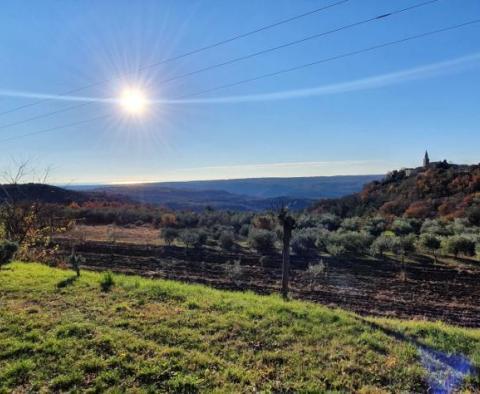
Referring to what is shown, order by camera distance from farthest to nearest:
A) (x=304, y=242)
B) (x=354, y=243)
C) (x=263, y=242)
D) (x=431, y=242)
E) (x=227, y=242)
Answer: (x=227, y=242) < (x=304, y=242) < (x=263, y=242) < (x=354, y=243) < (x=431, y=242)

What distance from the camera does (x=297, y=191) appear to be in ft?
551

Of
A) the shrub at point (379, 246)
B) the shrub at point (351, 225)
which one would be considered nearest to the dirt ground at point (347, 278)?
the shrub at point (379, 246)

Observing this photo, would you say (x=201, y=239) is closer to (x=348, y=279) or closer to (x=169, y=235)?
(x=169, y=235)

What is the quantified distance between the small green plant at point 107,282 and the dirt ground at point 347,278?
9.05 meters

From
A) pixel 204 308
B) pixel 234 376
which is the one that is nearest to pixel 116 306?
pixel 204 308

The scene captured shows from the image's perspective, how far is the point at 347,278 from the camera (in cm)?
2225

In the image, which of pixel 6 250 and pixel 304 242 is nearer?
pixel 6 250

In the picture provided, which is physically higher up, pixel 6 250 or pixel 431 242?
pixel 6 250

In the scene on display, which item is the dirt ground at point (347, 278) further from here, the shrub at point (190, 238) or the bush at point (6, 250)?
the bush at point (6, 250)

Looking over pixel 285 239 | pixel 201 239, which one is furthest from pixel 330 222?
pixel 285 239

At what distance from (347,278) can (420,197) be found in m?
49.0

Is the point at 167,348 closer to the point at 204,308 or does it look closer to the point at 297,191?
the point at 204,308

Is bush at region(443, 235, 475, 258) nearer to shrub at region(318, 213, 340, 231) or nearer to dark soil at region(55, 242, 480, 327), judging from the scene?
dark soil at region(55, 242, 480, 327)

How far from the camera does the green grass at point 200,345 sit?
5.05m
